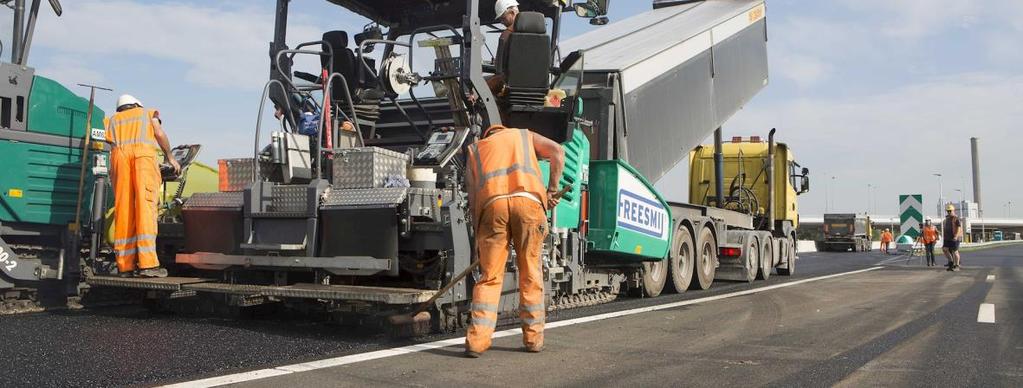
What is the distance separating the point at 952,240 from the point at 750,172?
618 centimetres

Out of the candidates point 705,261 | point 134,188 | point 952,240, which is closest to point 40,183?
point 134,188

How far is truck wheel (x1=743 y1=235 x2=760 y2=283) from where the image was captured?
1127 centimetres

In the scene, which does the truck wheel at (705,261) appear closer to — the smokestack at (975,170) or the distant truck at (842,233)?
the distant truck at (842,233)

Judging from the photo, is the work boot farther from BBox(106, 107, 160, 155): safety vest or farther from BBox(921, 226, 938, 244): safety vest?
BBox(921, 226, 938, 244): safety vest

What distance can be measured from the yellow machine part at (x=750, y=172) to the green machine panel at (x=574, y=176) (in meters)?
7.62

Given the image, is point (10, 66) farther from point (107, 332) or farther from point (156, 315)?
point (107, 332)

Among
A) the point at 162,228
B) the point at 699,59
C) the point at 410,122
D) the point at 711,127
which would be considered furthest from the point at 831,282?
the point at 162,228

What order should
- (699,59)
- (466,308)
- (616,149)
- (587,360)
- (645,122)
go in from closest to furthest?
(587,360) → (466,308) → (616,149) → (645,122) → (699,59)

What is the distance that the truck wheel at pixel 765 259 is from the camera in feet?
40.1

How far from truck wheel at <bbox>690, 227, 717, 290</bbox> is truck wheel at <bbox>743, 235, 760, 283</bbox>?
43.9 inches

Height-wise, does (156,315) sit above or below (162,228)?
below

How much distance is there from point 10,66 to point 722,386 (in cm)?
616

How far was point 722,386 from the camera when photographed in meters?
3.43

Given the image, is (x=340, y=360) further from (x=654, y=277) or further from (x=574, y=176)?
(x=654, y=277)
